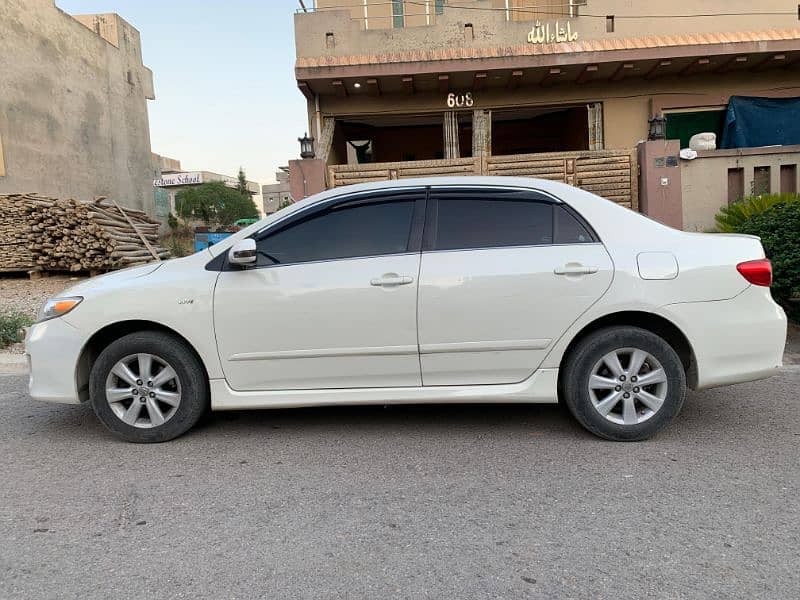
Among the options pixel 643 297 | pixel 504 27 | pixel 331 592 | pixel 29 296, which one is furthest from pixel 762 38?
pixel 29 296

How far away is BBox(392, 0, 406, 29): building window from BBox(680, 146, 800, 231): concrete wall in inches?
233

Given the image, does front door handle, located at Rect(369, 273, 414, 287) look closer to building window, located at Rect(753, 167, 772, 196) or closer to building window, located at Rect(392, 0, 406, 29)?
building window, located at Rect(753, 167, 772, 196)

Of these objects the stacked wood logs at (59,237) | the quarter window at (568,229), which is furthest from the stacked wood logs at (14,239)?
the quarter window at (568,229)

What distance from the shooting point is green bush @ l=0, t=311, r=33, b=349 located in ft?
24.2

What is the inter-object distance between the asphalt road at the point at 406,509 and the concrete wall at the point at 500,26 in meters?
8.79

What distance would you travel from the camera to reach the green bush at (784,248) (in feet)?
20.4

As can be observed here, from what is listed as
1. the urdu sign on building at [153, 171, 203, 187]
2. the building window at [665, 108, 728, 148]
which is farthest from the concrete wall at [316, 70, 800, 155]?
the urdu sign on building at [153, 171, 203, 187]

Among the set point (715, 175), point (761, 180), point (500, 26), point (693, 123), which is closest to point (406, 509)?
point (715, 175)

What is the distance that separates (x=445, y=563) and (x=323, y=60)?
10100 millimetres

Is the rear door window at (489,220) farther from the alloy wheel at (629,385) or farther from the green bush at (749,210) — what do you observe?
the green bush at (749,210)

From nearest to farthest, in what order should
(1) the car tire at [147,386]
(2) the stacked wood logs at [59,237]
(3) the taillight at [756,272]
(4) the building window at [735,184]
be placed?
(3) the taillight at [756,272] < (1) the car tire at [147,386] < (4) the building window at [735,184] < (2) the stacked wood logs at [59,237]

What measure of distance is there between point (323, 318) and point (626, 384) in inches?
79.5

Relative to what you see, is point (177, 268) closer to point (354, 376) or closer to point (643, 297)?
point (354, 376)

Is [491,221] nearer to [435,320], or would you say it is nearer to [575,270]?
[575,270]
